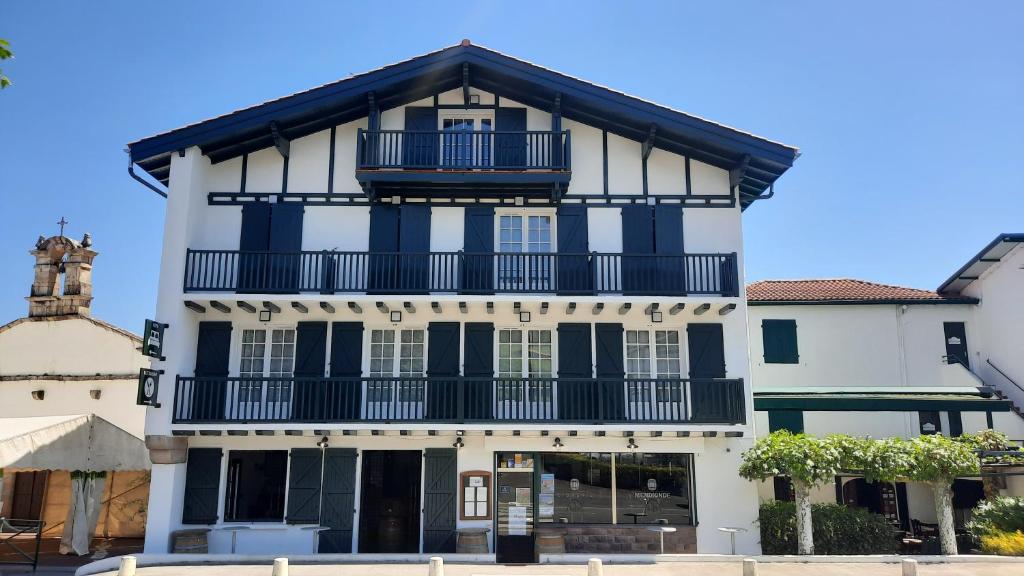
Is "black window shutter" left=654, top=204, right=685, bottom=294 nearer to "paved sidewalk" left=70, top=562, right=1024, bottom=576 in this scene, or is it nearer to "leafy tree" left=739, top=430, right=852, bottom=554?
"leafy tree" left=739, top=430, right=852, bottom=554

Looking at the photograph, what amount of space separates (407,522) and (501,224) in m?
6.75

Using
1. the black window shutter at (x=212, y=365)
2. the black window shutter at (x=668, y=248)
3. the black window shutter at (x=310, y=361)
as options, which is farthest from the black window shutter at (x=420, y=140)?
the black window shutter at (x=212, y=365)

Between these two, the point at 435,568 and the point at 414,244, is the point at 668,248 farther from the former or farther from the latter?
the point at 435,568

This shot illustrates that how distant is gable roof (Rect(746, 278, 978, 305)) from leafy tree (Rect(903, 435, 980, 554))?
586cm

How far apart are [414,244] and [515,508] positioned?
608cm

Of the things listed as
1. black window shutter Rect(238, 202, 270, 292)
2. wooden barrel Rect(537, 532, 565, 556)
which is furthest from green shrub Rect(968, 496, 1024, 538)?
black window shutter Rect(238, 202, 270, 292)

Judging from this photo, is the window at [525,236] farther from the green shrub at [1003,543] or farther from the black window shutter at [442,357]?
the green shrub at [1003,543]

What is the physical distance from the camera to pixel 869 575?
44.8ft

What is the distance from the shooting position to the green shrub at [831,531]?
1620 cm

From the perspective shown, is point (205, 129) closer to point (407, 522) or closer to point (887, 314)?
point (407, 522)

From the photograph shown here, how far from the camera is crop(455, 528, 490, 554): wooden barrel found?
51.4 ft

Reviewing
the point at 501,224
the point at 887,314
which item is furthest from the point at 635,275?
the point at 887,314

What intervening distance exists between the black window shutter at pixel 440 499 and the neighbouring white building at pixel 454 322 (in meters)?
0.06

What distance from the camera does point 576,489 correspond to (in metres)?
16.5
